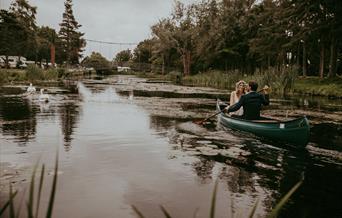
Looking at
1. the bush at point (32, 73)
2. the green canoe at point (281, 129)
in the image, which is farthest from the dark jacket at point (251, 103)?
the bush at point (32, 73)

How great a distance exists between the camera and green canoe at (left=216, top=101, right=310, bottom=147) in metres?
11.4

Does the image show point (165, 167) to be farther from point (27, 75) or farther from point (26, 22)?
point (26, 22)

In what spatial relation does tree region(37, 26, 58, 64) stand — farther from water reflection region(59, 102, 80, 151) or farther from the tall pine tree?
water reflection region(59, 102, 80, 151)

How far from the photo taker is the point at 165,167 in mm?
9703

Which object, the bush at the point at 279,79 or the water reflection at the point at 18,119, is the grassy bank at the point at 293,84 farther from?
the water reflection at the point at 18,119

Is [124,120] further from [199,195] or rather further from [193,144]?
[199,195]

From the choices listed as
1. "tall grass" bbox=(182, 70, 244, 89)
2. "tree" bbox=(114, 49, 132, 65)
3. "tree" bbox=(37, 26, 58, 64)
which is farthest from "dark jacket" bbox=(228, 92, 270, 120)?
"tree" bbox=(114, 49, 132, 65)

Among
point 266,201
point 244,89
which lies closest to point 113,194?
point 266,201

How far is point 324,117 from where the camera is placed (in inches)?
744

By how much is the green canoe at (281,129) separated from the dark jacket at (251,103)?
0.44m

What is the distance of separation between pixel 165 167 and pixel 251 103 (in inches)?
212

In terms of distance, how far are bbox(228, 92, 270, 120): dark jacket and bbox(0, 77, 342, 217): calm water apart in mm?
868

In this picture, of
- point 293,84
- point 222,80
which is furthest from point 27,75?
point 293,84

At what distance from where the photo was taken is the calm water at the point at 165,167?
7.09 metres
